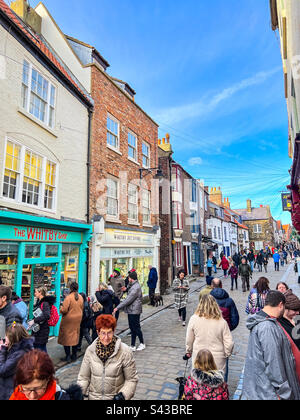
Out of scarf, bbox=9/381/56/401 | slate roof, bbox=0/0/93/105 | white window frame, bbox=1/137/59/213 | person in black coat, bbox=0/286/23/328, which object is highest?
slate roof, bbox=0/0/93/105

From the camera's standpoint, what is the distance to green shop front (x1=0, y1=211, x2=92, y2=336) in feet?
22.2

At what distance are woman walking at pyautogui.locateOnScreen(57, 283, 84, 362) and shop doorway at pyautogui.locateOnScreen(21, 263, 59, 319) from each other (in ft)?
4.02

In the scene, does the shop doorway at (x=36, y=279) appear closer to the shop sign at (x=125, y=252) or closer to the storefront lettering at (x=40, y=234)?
the storefront lettering at (x=40, y=234)

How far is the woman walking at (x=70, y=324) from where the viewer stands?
615cm

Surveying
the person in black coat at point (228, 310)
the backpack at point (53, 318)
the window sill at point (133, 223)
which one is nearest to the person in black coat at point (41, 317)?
the backpack at point (53, 318)

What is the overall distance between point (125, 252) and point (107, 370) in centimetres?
979

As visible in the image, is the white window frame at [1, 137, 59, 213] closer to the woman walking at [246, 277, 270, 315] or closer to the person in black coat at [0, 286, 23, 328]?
the person in black coat at [0, 286, 23, 328]

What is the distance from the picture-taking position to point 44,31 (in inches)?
415

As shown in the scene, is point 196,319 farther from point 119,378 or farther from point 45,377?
point 45,377

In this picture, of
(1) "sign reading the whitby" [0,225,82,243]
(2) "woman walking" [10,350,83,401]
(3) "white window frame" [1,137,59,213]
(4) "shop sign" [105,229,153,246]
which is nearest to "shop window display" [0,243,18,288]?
(1) "sign reading the whitby" [0,225,82,243]

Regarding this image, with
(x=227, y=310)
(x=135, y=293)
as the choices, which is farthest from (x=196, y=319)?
(x=135, y=293)

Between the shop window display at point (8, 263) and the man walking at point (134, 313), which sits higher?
the shop window display at point (8, 263)

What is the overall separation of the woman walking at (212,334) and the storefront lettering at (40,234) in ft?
17.4
